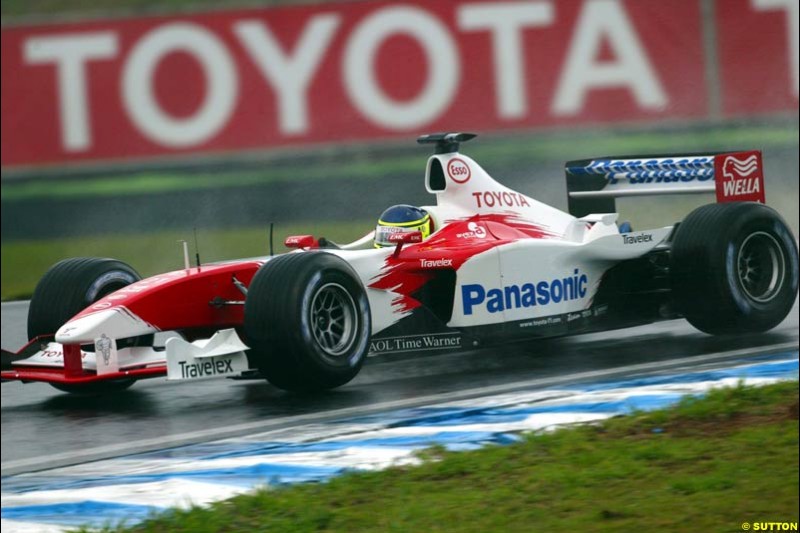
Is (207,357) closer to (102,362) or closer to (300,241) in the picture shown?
(102,362)

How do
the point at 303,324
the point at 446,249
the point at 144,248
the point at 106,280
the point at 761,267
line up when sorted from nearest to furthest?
the point at 144,248 < the point at 106,280 < the point at 303,324 < the point at 446,249 < the point at 761,267

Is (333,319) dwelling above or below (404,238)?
below

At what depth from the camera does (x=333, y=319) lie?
477cm

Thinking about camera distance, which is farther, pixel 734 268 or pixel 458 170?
pixel 734 268

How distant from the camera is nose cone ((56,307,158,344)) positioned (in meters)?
4.48

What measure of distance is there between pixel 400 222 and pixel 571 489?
1.79 metres

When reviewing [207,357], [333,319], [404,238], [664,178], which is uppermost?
[664,178]

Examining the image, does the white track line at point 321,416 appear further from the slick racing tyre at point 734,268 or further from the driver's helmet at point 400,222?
the driver's helmet at point 400,222

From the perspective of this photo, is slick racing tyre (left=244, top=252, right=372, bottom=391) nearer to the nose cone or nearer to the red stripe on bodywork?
the red stripe on bodywork

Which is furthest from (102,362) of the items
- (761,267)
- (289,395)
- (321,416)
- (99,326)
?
(761,267)

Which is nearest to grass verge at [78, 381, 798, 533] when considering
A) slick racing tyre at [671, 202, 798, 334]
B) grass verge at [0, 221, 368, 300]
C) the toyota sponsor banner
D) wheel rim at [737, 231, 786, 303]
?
grass verge at [0, 221, 368, 300]

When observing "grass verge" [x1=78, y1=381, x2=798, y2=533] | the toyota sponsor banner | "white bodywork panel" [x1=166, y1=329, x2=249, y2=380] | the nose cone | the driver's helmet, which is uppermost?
the toyota sponsor banner

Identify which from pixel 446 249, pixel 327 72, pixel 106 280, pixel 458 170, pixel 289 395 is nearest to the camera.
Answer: pixel 327 72

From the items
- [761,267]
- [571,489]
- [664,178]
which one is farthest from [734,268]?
[571,489]
